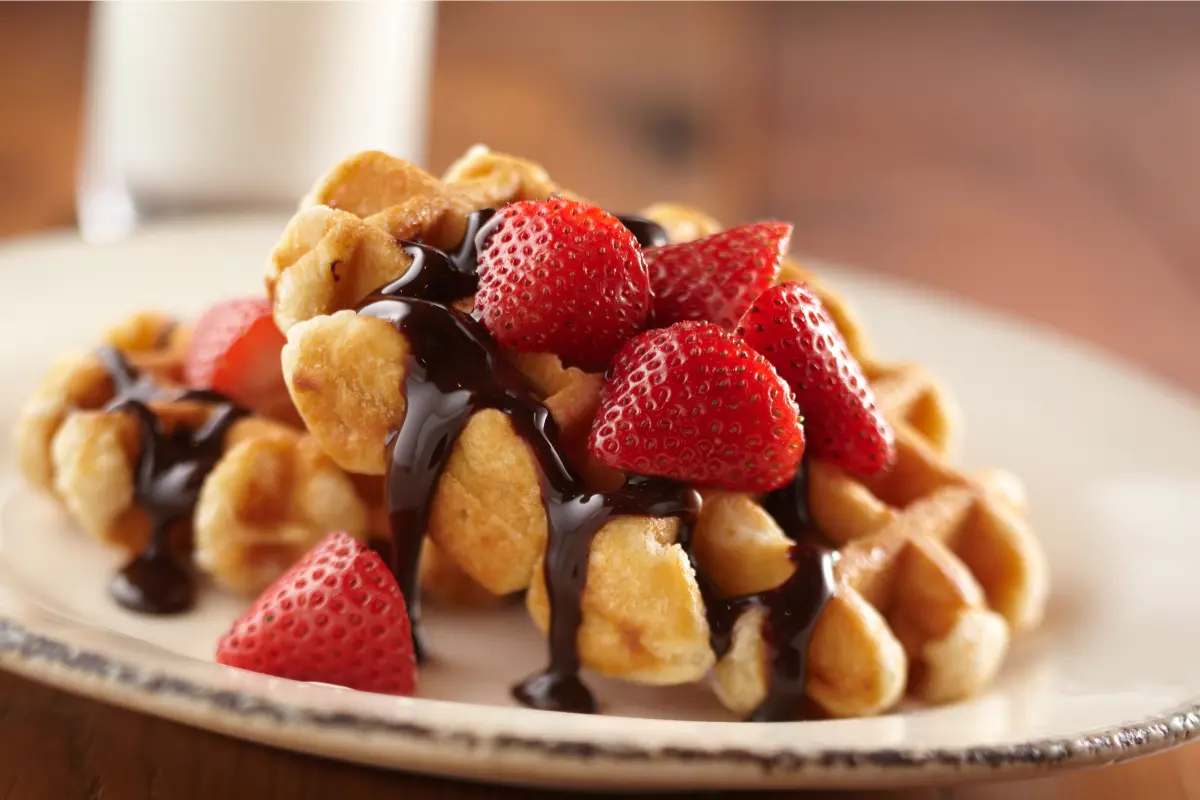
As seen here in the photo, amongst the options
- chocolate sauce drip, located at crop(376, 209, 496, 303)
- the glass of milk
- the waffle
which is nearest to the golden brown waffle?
the waffle

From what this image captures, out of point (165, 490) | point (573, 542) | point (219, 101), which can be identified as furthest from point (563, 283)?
point (219, 101)

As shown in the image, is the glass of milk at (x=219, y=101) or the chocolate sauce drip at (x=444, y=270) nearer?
the chocolate sauce drip at (x=444, y=270)

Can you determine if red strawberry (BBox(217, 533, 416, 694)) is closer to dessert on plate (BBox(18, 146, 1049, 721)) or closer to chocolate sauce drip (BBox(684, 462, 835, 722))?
dessert on plate (BBox(18, 146, 1049, 721))

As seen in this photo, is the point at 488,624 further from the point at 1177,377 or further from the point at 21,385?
the point at 1177,377

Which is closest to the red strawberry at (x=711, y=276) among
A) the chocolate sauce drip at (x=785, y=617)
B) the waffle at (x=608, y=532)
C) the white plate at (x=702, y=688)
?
the waffle at (x=608, y=532)

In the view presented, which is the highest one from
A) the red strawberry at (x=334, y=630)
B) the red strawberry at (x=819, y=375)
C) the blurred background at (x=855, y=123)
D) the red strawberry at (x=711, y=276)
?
the red strawberry at (x=711, y=276)

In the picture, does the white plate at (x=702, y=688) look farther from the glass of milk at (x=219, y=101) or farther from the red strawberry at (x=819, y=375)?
the glass of milk at (x=219, y=101)
